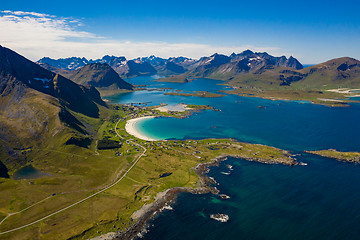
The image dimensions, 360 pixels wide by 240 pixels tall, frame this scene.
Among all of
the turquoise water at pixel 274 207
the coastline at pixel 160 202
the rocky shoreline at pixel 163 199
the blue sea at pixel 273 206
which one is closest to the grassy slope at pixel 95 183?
the rocky shoreline at pixel 163 199

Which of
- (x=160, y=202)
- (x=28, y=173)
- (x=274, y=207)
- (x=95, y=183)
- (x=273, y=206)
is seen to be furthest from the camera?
(x=28, y=173)

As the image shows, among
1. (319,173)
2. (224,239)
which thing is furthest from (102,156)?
(319,173)

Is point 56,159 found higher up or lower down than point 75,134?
lower down

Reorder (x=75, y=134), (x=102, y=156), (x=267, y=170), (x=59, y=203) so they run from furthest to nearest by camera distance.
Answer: (x=75, y=134) → (x=102, y=156) → (x=267, y=170) → (x=59, y=203)

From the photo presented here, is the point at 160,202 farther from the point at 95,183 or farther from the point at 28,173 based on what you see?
the point at 28,173

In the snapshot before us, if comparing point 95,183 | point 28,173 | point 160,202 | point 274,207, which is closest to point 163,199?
point 160,202

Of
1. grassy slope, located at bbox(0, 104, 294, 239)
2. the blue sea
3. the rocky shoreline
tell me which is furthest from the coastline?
the blue sea

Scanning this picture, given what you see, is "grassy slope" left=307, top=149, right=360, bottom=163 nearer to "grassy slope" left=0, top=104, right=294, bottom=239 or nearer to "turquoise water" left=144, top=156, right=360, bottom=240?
"turquoise water" left=144, top=156, right=360, bottom=240

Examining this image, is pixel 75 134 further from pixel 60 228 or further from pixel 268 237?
pixel 268 237
